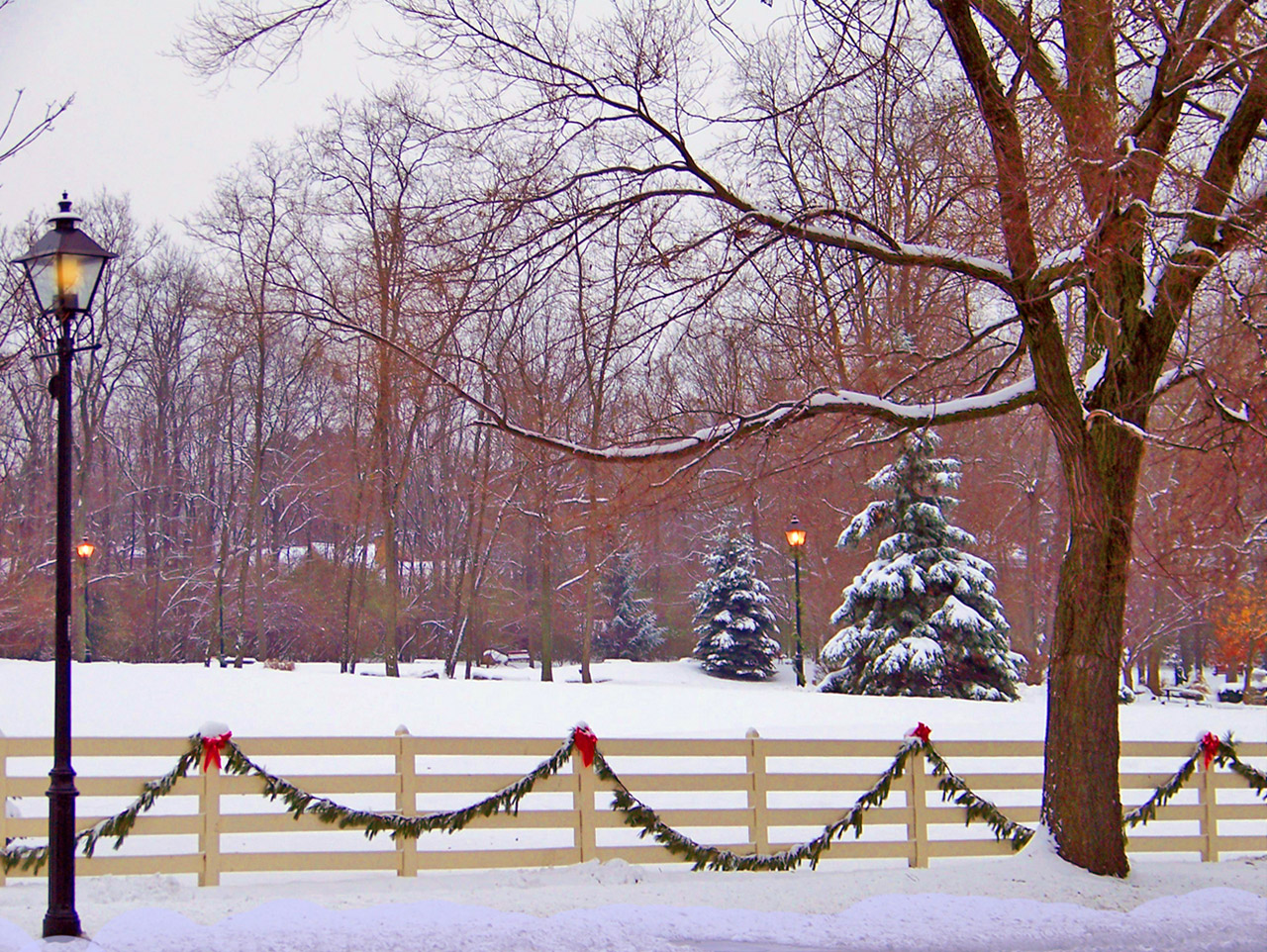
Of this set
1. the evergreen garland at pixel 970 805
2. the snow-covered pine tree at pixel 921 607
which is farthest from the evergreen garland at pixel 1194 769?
the snow-covered pine tree at pixel 921 607

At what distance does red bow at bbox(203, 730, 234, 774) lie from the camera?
8430 millimetres

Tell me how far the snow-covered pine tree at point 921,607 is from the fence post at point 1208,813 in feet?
44.0

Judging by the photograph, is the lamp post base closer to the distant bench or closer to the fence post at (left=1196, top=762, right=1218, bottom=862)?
the fence post at (left=1196, top=762, right=1218, bottom=862)

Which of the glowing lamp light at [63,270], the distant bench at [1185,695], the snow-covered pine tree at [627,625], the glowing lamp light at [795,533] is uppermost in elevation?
the glowing lamp light at [63,270]

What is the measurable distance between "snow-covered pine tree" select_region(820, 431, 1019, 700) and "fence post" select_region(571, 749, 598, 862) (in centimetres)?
1660

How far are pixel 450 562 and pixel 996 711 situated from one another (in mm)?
29316

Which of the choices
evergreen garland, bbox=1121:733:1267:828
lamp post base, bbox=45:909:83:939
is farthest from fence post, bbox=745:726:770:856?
lamp post base, bbox=45:909:83:939

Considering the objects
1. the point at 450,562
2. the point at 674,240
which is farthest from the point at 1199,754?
the point at 450,562

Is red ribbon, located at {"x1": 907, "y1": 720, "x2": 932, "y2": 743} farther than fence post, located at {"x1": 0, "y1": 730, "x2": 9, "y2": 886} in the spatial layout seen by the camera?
Yes

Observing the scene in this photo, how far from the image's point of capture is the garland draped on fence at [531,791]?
27.3 ft

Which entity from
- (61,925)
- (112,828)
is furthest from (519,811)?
(61,925)

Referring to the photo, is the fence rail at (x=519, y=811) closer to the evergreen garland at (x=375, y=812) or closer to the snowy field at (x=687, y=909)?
the evergreen garland at (x=375, y=812)

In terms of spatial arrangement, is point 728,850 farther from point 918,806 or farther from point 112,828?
point 112,828

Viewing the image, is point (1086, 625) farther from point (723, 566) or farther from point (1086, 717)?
point (723, 566)
